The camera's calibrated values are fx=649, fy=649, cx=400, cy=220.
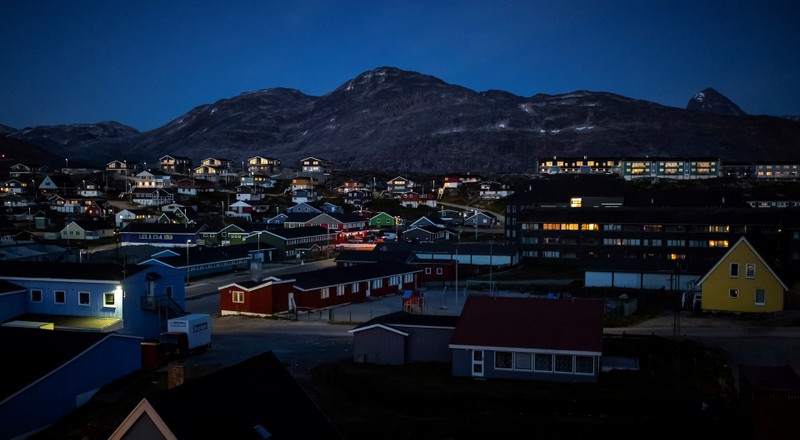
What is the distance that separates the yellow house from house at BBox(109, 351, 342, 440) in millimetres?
29892

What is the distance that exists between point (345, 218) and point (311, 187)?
45537 millimetres

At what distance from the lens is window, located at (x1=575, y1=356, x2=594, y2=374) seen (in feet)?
70.2

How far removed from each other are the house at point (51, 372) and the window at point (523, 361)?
43.2ft

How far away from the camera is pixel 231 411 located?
10.3 metres

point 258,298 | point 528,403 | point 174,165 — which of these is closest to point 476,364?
point 528,403

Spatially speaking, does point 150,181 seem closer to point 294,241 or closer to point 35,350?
point 294,241

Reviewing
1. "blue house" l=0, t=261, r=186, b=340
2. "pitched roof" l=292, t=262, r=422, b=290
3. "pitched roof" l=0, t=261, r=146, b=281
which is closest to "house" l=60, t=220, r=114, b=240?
"pitched roof" l=292, t=262, r=422, b=290

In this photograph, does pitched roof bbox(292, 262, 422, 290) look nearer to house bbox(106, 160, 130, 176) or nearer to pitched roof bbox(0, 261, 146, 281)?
pitched roof bbox(0, 261, 146, 281)

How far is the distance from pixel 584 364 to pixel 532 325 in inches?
86.8

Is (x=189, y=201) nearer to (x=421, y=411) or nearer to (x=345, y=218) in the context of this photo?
(x=345, y=218)

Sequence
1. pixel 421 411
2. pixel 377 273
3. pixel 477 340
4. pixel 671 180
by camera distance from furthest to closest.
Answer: pixel 671 180
pixel 377 273
pixel 477 340
pixel 421 411

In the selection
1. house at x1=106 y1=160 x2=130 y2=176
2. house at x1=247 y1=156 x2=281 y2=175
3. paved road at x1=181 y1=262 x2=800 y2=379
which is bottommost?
paved road at x1=181 y1=262 x2=800 y2=379

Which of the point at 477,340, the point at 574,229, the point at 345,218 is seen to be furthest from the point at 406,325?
the point at 345,218

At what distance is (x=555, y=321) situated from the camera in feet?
74.4
